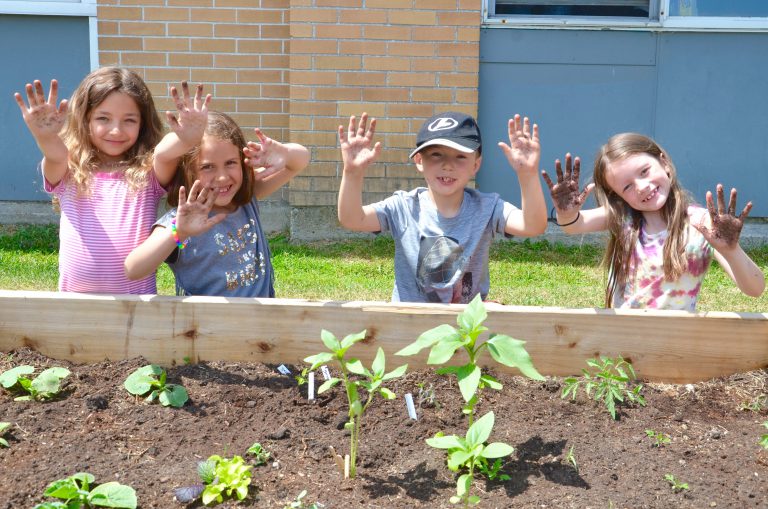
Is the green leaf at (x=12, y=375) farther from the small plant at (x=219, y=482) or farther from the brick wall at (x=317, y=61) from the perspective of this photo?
the brick wall at (x=317, y=61)

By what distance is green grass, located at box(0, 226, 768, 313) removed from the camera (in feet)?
A: 17.2

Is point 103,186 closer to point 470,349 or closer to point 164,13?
point 470,349

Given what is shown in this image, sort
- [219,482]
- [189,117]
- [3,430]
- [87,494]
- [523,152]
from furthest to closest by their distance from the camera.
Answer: [523,152] → [189,117] → [3,430] → [219,482] → [87,494]

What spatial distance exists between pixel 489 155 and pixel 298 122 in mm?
1689

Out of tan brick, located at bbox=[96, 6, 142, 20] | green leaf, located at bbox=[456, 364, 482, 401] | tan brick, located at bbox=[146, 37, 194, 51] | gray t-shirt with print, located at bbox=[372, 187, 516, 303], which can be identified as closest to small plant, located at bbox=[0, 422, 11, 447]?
green leaf, located at bbox=[456, 364, 482, 401]

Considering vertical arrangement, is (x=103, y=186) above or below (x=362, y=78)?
below

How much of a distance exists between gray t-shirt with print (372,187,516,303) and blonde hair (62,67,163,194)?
97cm

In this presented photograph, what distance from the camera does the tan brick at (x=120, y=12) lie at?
265 inches

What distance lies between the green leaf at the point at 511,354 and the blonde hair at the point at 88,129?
5.60 feet

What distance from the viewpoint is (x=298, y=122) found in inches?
264

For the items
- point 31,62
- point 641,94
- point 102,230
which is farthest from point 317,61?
point 102,230

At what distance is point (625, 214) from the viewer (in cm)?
332

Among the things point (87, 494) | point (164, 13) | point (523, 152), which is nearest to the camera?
point (87, 494)

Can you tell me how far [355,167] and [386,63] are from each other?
3901 millimetres
